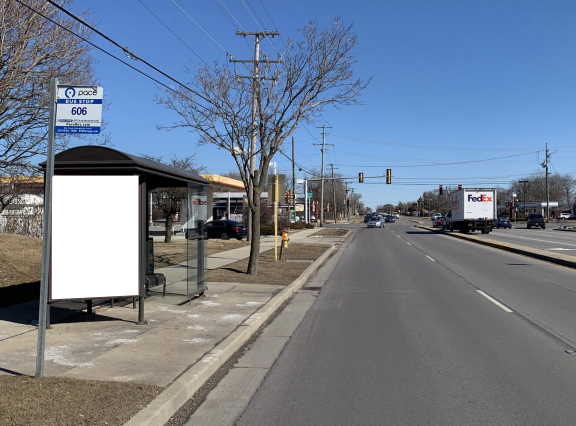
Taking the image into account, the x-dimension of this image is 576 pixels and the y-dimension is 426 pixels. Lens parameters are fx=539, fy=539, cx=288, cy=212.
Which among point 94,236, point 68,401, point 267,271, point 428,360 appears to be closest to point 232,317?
point 94,236

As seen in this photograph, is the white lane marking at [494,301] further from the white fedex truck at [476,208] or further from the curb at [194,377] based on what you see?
the white fedex truck at [476,208]

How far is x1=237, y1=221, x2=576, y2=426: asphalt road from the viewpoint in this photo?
5.12 m

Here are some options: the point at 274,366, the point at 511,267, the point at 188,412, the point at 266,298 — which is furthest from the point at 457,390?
the point at 511,267

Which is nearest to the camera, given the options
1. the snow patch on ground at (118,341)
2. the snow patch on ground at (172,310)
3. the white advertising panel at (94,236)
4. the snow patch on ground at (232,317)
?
the snow patch on ground at (118,341)

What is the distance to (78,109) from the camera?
565cm

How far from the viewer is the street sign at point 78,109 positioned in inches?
222

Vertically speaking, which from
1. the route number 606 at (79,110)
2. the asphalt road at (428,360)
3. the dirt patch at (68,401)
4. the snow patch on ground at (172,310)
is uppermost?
the route number 606 at (79,110)

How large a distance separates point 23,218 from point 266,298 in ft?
54.3

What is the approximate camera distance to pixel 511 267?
60.3 ft

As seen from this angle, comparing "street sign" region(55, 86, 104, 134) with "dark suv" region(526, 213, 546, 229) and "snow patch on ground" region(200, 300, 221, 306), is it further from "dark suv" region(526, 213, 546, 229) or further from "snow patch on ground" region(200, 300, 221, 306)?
"dark suv" region(526, 213, 546, 229)

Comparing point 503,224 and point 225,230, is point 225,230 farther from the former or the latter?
point 503,224

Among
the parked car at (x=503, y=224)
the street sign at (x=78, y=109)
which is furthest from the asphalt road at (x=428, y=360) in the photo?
the parked car at (x=503, y=224)

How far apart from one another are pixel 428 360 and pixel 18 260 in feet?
35.5

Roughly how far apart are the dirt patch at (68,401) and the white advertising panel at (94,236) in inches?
95.2
